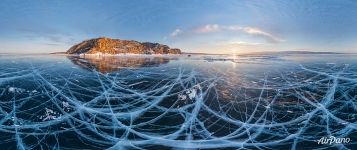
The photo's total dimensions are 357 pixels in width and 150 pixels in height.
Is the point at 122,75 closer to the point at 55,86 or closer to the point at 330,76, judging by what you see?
the point at 55,86

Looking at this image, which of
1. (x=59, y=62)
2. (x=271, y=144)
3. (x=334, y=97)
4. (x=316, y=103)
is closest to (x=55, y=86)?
(x=59, y=62)

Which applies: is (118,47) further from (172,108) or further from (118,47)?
(172,108)

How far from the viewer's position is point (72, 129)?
6.27 m

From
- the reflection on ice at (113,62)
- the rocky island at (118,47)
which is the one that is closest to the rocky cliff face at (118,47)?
the rocky island at (118,47)

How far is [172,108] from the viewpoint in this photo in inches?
293

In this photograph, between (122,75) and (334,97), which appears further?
(122,75)

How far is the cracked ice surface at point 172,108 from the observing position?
592cm

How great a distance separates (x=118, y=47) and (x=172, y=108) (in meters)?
5.09

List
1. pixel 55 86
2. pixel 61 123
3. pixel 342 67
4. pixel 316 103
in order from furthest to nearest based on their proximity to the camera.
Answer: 1. pixel 342 67
2. pixel 55 86
3. pixel 316 103
4. pixel 61 123

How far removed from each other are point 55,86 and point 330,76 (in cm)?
885

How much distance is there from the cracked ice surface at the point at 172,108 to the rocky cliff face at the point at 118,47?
35.6 inches

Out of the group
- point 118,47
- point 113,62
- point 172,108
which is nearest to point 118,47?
point 118,47

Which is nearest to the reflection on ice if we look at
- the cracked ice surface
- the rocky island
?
the rocky island

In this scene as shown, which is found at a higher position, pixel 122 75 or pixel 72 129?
pixel 122 75
